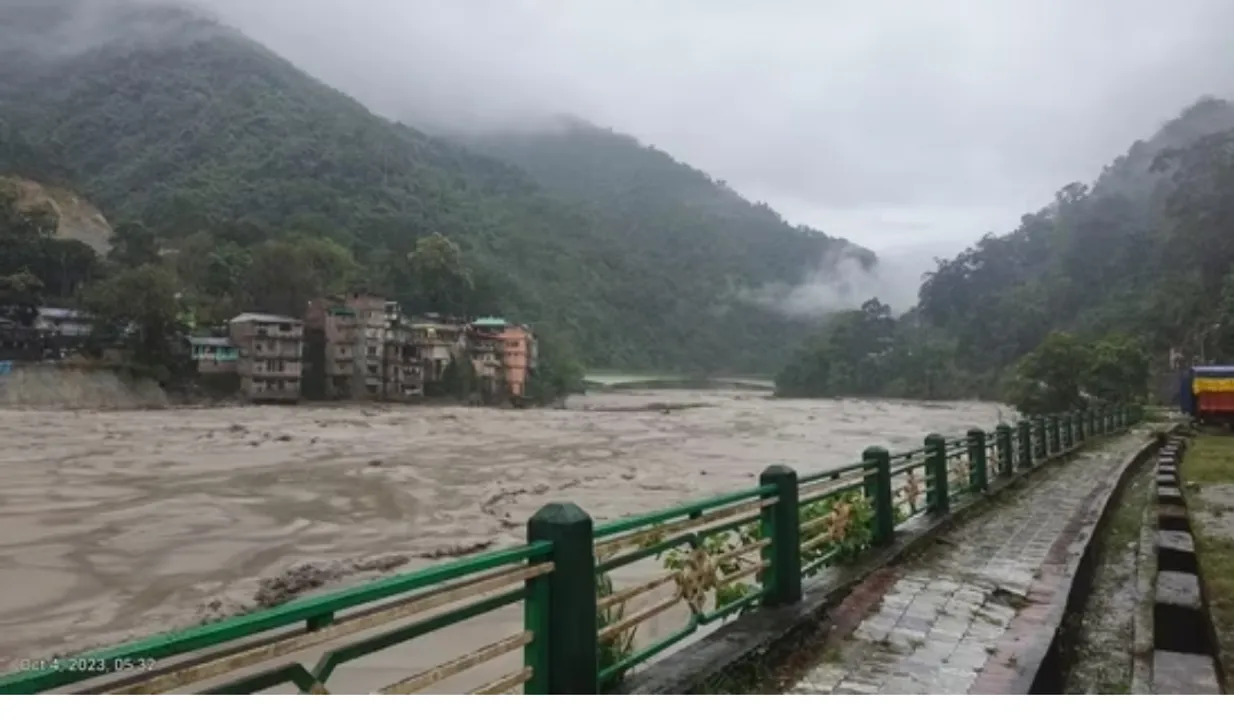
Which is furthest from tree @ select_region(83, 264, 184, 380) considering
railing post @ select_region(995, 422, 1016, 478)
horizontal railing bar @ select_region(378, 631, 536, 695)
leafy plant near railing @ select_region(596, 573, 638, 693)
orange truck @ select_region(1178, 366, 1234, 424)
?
horizontal railing bar @ select_region(378, 631, 536, 695)

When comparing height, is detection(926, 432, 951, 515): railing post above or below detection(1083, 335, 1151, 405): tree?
below

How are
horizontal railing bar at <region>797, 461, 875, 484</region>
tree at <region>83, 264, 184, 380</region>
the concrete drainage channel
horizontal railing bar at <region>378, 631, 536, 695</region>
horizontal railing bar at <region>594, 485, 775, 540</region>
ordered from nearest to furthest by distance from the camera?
horizontal railing bar at <region>378, 631, 536, 695</region>
horizontal railing bar at <region>594, 485, 775, 540</region>
the concrete drainage channel
horizontal railing bar at <region>797, 461, 875, 484</region>
tree at <region>83, 264, 184, 380</region>

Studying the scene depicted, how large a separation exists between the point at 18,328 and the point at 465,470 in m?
26.4

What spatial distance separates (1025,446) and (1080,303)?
71162 millimetres

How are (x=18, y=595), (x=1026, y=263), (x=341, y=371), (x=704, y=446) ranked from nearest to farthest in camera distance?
(x=18, y=595)
(x=704, y=446)
(x=341, y=371)
(x=1026, y=263)

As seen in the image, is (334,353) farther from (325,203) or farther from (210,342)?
(325,203)

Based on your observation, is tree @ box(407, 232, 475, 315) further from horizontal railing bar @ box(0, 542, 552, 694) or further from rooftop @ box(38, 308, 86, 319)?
horizontal railing bar @ box(0, 542, 552, 694)

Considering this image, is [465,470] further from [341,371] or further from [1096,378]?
[1096,378]

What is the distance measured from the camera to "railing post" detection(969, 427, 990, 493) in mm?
9570

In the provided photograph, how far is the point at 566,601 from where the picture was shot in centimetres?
287

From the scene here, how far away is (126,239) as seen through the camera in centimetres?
4834

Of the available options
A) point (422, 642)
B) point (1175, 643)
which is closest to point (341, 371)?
point (422, 642)

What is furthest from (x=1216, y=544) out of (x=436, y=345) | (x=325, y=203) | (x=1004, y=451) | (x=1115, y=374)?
(x=325, y=203)

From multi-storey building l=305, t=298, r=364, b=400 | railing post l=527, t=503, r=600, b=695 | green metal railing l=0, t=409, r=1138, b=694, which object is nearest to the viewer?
green metal railing l=0, t=409, r=1138, b=694
